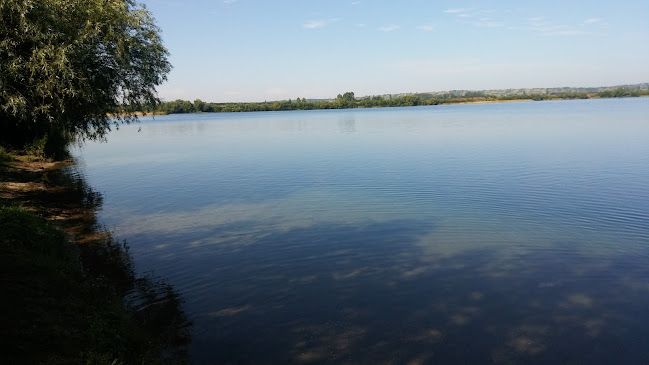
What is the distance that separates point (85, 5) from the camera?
17688 millimetres

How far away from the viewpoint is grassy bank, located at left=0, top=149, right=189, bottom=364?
6.68 metres

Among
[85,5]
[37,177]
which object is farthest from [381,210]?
[37,177]

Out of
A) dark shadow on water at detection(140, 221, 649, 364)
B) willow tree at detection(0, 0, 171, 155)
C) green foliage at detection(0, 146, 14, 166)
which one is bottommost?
dark shadow on water at detection(140, 221, 649, 364)

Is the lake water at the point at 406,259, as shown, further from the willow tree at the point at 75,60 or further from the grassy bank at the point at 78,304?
the willow tree at the point at 75,60

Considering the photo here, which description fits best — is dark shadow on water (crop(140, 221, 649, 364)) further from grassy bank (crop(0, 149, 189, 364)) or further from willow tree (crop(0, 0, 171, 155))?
willow tree (crop(0, 0, 171, 155))

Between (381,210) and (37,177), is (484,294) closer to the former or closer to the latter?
(381,210)

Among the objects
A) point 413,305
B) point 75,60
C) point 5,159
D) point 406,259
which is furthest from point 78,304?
point 5,159

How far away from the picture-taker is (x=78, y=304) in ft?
27.5

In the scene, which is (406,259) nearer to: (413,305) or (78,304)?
(413,305)

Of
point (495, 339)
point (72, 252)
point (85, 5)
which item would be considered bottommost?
point (495, 339)

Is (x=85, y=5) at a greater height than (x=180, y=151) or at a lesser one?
greater

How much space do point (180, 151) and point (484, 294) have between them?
4093cm

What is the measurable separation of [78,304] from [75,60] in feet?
39.3

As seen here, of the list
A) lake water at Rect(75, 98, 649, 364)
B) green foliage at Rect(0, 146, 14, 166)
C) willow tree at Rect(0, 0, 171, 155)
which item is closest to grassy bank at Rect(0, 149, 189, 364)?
lake water at Rect(75, 98, 649, 364)
